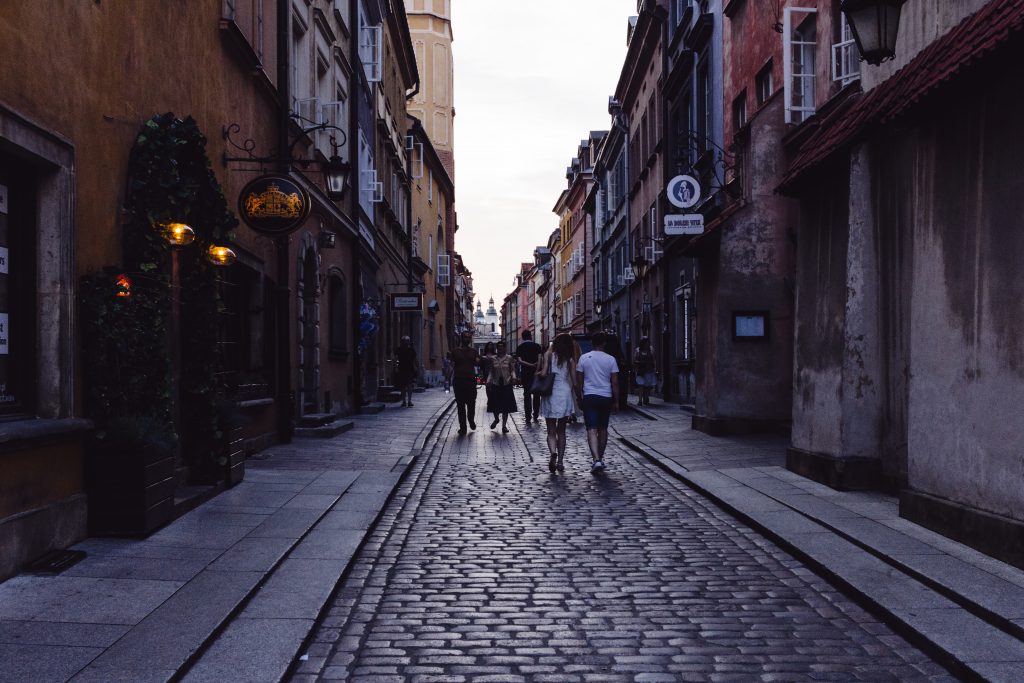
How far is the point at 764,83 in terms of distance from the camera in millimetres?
18500

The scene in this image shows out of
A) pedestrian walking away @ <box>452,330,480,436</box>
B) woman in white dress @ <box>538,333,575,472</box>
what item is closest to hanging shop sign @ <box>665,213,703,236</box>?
pedestrian walking away @ <box>452,330,480,436</box>

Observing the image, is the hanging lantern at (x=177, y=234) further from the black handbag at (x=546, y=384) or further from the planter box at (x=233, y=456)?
the black handbag at (x=546, y=384)

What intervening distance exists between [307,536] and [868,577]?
4.06 metres

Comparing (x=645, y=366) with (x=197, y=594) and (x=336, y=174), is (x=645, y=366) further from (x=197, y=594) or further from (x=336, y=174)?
(x=197, y=594)

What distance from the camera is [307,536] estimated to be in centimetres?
791

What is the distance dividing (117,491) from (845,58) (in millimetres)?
10512

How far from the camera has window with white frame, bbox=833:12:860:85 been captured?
13.1 meters

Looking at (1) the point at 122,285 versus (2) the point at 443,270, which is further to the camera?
(2) the point at 443,270

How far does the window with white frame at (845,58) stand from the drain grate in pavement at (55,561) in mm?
10413

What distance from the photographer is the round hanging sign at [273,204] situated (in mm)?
12234

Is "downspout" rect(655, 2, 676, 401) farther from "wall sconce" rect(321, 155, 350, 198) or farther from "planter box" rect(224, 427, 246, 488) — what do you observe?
"planter box" rect(224, 427, 246, 488)

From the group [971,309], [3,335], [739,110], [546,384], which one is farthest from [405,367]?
[971,309]

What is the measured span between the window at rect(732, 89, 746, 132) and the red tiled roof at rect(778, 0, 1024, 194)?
8.76 metres

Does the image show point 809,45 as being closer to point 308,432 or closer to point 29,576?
point 308,432
